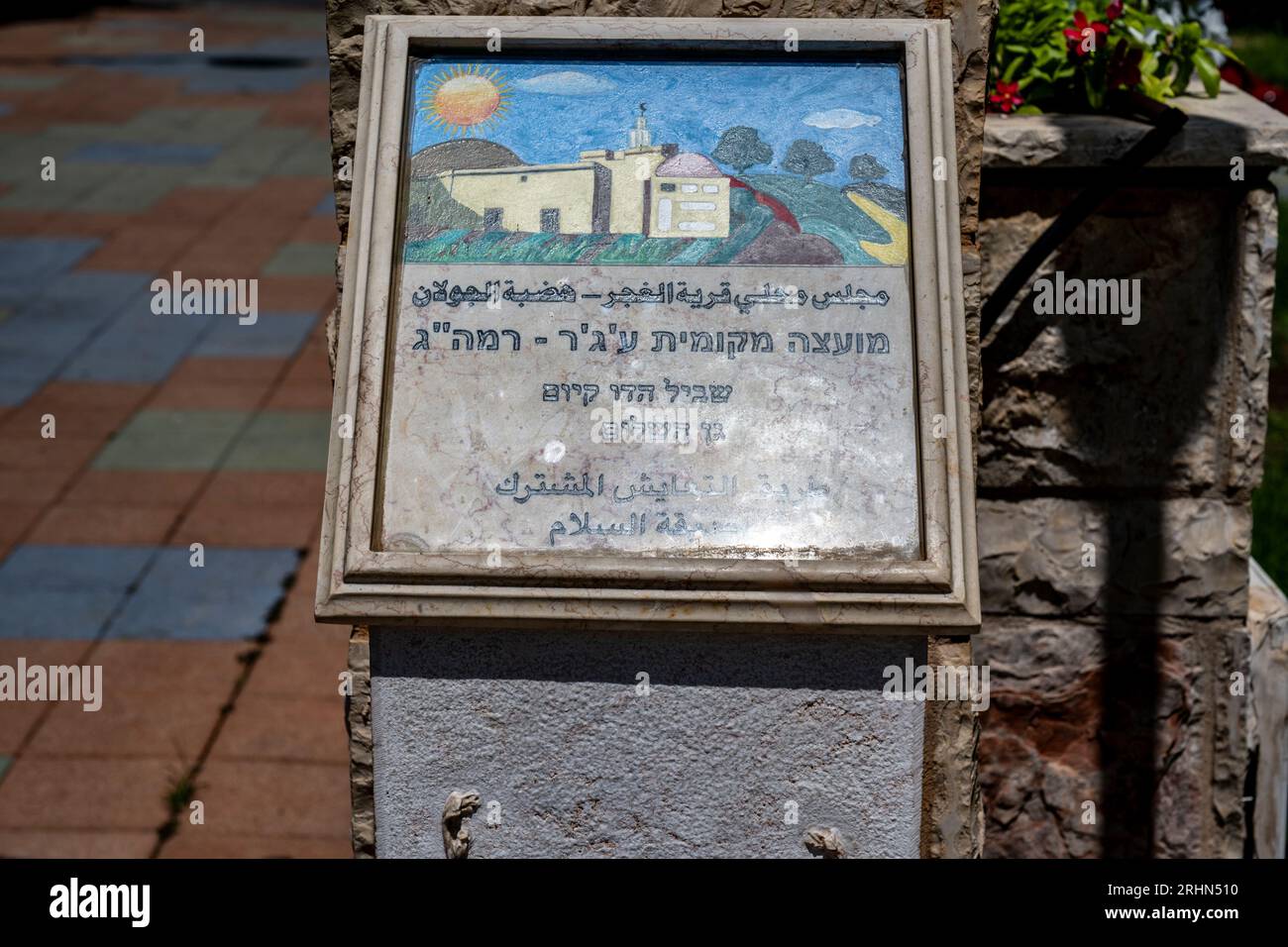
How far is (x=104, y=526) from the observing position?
480 centimetres

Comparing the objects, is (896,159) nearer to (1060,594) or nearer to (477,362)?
(477,362)

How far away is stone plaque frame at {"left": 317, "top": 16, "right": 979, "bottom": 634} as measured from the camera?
1870mm

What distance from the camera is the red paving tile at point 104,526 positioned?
15.4 ft

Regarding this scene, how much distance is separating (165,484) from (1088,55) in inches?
143

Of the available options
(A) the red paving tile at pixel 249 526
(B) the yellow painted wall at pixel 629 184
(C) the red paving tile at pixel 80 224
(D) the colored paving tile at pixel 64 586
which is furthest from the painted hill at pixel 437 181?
(C) the red paving tile at pixel 80 224

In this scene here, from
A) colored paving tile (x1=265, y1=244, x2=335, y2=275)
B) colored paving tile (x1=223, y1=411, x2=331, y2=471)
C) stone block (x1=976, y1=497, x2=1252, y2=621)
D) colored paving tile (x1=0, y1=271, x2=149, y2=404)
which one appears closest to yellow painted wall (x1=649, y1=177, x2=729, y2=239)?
stone block (x1=976, y1=497, x2=1252, y2=621)

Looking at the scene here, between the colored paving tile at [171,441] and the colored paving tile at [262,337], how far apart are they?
70cm

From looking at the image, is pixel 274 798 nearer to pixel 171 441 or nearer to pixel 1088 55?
pixel 171 441

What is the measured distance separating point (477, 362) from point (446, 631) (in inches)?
15.8

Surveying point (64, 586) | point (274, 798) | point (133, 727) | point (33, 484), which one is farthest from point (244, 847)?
point (33, 484)

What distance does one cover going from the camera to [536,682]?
2.03 m

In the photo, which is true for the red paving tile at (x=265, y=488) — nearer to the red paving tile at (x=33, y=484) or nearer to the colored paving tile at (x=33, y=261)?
the red paving tile at (x=33, y=484)
